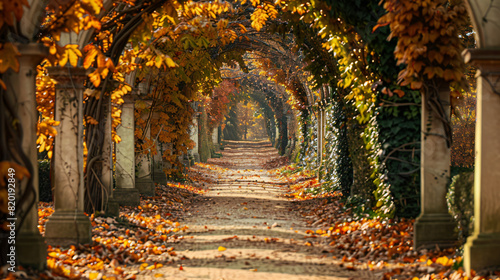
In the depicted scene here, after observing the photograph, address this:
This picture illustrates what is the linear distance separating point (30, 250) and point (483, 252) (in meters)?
4.70

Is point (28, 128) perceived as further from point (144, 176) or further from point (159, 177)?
point (159, 177)

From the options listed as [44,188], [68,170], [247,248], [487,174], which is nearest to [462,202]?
[487,174]

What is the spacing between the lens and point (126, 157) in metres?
13.4

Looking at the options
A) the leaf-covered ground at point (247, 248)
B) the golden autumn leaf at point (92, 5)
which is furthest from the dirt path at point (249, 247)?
the golden autumn leaf at point (92, 5)

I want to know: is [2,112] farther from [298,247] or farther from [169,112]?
[169,112]

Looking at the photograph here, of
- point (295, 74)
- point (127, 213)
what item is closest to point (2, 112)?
point (127, 213)

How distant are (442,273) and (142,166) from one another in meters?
10.1

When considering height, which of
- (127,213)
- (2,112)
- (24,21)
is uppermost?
(24,21)

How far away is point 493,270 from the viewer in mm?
6176

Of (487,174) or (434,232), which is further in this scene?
(434,232)

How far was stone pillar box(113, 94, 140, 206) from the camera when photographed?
13250 millimetres

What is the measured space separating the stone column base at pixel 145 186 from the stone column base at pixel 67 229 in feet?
22.3

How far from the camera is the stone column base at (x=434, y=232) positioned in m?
7.63

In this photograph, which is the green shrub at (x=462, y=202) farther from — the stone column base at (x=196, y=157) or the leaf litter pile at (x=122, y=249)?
the stone column base at (x=196, y=157)
